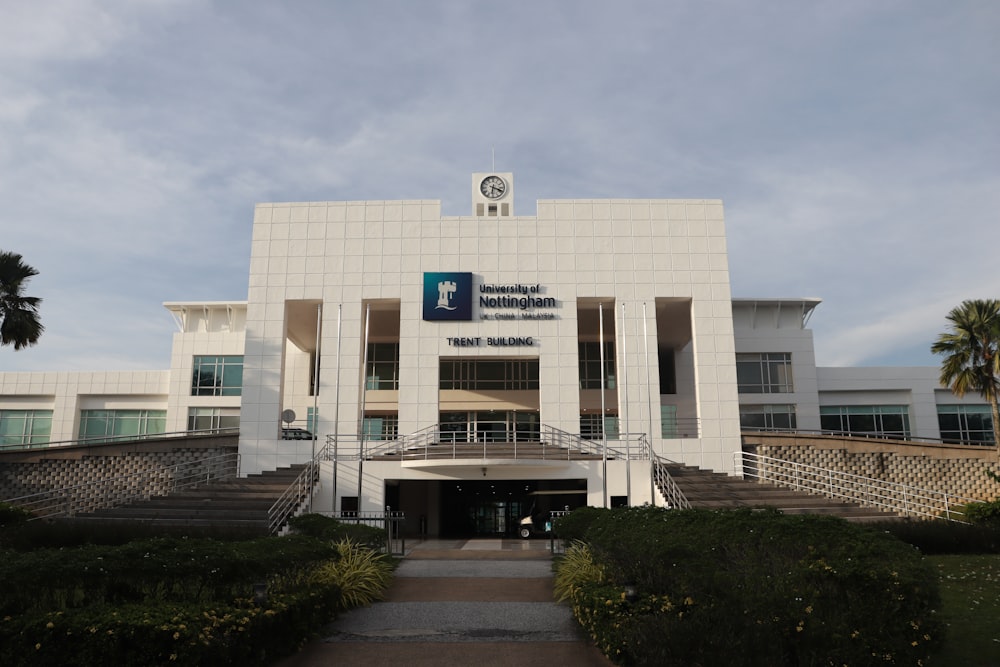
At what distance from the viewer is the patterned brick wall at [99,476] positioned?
2995 cm

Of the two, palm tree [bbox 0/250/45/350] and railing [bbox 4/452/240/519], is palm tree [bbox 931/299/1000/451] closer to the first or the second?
railing [bbox 4/452/240/519]

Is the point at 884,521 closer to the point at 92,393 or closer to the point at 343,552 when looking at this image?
the point at 343,552

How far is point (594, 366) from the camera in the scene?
40.2 m

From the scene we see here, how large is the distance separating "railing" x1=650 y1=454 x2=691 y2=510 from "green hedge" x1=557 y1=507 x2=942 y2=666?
13.5 meters

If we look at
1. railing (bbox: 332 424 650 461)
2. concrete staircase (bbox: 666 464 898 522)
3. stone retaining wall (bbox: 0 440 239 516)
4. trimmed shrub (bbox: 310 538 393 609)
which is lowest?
trimmed shrub (bbox: 310 538 393 609)

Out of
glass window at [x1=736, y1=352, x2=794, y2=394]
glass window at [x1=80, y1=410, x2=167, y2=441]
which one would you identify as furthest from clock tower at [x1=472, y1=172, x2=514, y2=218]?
glass window at [x1=80, y1=410, x2=167, y2=441]

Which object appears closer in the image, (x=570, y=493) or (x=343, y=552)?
(x=343, y=552)

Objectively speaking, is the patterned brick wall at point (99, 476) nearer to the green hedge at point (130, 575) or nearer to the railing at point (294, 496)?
the railing at point (294, 496)

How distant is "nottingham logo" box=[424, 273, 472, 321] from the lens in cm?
3262

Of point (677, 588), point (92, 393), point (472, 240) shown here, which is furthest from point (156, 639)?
point (92, 393)

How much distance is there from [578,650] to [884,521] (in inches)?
578

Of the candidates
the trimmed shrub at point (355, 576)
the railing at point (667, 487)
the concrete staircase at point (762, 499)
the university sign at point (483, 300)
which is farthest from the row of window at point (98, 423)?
A: the trimmed shrub at point (355, 576)

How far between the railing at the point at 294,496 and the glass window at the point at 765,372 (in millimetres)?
24030

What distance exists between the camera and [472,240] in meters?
33.5
